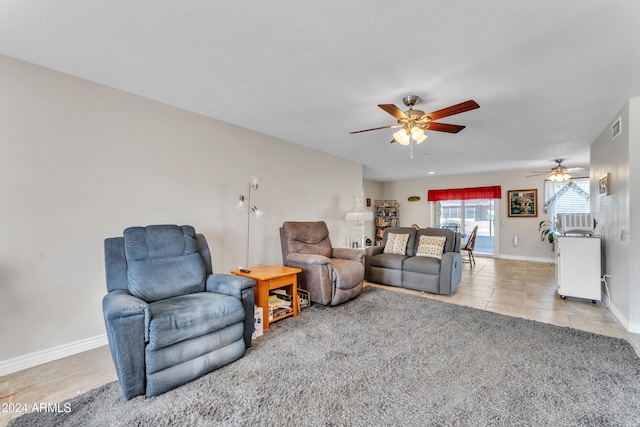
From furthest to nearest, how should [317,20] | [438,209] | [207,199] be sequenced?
1. [438,209]
2. [207,199]
3. [317,20]

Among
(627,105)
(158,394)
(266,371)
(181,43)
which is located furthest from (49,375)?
(627,105)

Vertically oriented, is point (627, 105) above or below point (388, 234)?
above

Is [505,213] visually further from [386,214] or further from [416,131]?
[416,131]

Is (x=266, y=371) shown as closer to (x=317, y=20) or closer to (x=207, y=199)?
(x=207, y=199)

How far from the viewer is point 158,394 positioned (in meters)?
1.80

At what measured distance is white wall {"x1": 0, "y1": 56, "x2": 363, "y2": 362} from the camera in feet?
7.25

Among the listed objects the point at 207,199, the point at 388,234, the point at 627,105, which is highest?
the point at 627,105

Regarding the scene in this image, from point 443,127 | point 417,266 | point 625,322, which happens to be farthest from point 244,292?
point 625,322

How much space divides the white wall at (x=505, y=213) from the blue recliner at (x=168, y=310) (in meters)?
7.52

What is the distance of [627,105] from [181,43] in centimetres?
428

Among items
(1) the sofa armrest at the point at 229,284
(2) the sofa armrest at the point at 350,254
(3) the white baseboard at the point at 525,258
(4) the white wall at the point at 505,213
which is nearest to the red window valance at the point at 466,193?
(4) the white wall at the point at 505,213

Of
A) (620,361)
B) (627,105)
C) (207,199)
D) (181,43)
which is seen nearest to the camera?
(181,43)

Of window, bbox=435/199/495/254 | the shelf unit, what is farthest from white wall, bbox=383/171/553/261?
the shelf unit

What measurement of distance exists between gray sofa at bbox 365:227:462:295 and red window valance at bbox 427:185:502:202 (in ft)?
13.1
